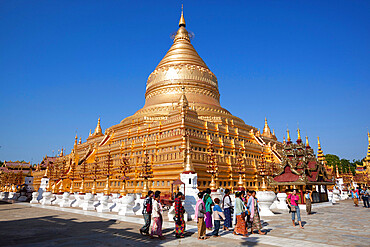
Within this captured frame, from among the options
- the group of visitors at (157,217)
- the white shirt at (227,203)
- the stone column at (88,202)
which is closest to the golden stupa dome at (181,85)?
the stone column at (88,202)

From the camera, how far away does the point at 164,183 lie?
94.4ft

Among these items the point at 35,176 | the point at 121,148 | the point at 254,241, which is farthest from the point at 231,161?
the point at 35,176

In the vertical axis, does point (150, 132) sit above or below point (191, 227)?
above

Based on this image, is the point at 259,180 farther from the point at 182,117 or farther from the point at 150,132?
the point at 150,132

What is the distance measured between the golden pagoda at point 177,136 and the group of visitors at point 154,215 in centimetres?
1147

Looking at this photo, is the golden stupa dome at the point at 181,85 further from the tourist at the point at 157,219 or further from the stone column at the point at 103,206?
the tourist at the point at 157,219

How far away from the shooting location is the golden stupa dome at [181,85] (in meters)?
40.7

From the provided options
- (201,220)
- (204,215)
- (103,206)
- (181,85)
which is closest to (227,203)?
(204,215)

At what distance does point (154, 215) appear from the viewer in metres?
10.3

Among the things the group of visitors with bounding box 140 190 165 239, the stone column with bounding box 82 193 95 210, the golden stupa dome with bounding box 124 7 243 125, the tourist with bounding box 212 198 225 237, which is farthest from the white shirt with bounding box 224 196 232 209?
the golden stupa dome with bounding box 124 7 243 125

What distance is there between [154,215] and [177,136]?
66.4ft

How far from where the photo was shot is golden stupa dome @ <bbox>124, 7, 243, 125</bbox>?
40.7m

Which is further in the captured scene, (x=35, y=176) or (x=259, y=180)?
(x=35, y=176)

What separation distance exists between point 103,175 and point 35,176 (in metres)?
23.7
